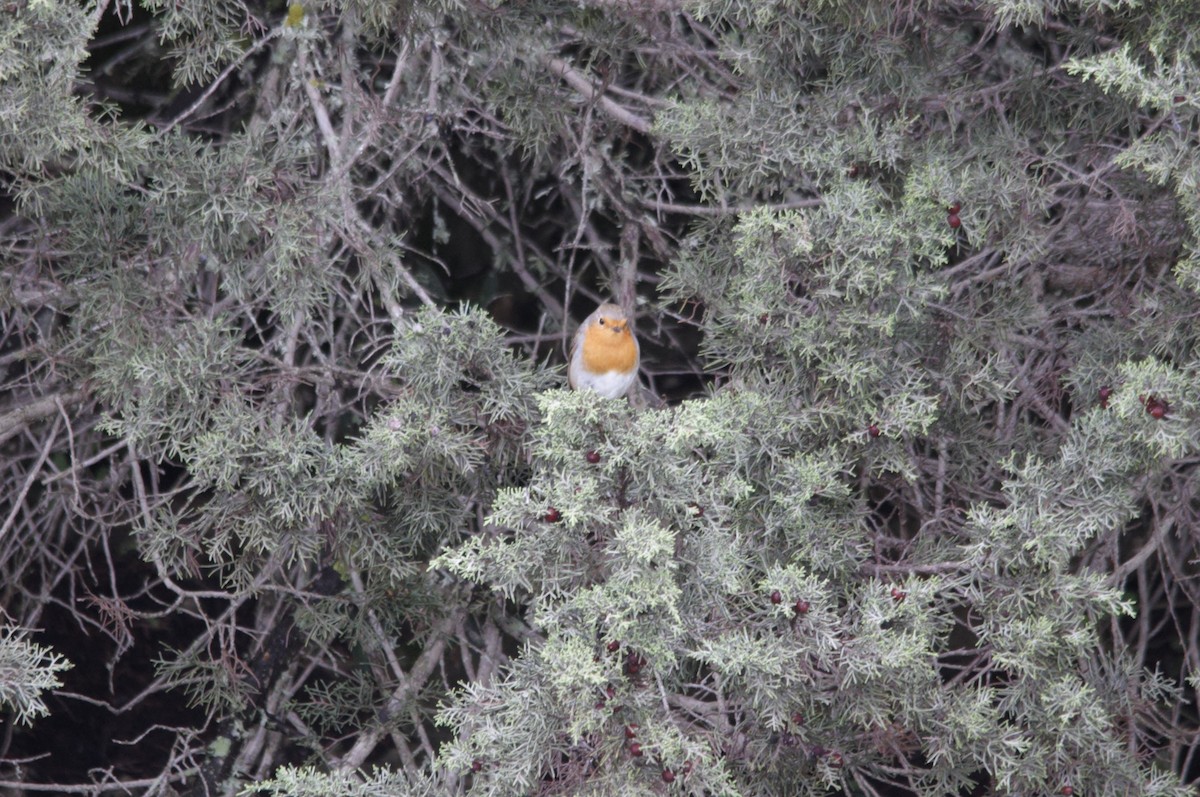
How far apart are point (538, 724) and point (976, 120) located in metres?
1.74

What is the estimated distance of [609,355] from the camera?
3.53 m

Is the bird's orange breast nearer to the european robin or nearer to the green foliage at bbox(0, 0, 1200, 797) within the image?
→ the european robin

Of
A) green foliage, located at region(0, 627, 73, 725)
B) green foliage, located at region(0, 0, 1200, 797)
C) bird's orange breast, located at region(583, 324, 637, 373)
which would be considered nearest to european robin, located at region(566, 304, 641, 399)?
bird's orange breast, located at region(583, 324, 637, 373)

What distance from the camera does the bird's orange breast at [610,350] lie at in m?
3.53

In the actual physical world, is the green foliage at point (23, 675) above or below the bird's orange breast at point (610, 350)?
above

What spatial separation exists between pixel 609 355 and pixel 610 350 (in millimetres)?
14

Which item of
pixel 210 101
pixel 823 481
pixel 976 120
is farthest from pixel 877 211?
pixel 210 101

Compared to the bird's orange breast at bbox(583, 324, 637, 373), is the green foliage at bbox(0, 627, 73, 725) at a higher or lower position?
higher

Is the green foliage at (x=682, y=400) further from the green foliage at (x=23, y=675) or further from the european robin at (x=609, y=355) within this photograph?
the european robin at (x=609, y=355)

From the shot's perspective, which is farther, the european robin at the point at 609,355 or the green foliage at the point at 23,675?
the european robin at the point at 609,355

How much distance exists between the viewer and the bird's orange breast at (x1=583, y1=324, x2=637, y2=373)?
353cm

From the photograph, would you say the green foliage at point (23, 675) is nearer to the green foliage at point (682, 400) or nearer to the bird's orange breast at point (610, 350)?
the green foliage at point (682, 400)

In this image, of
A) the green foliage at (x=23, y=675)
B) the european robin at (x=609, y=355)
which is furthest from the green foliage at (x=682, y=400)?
the european robin at (x=609, y=355)

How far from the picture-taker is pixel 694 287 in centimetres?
312
